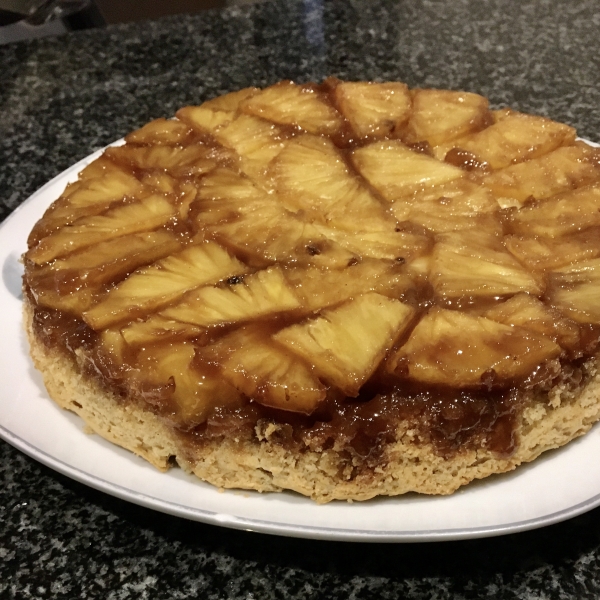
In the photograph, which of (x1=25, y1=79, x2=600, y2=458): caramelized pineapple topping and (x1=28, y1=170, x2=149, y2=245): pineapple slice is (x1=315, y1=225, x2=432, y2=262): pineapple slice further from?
(x1=28, y1=170, x2=149, y2=245): pineapple slice

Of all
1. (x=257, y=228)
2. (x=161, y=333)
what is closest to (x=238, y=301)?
(x=161, y=333)

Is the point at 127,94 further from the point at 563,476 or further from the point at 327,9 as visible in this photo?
the point at 563,476

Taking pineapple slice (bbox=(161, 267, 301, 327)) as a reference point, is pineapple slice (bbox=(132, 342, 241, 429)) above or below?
below

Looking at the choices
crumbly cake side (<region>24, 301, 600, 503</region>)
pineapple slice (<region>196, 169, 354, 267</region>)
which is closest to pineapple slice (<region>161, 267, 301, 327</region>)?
pineapple slice (<region>196, 169, 354, 267</region>)

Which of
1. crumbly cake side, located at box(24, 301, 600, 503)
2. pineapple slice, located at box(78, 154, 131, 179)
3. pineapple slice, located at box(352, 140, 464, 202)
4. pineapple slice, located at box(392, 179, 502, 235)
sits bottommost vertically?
crumbly cake side, located at box(24, 301, 600, 503)

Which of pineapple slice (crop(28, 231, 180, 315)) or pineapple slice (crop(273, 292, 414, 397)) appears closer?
pineapple slice (crop(273, 292, 414, 397))

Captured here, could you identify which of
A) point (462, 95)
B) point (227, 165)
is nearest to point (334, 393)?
point (227, 165)

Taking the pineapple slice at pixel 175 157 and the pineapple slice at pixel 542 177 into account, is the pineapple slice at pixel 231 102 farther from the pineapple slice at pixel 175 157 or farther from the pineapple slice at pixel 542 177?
the pineapple slice at pixel 542 177
